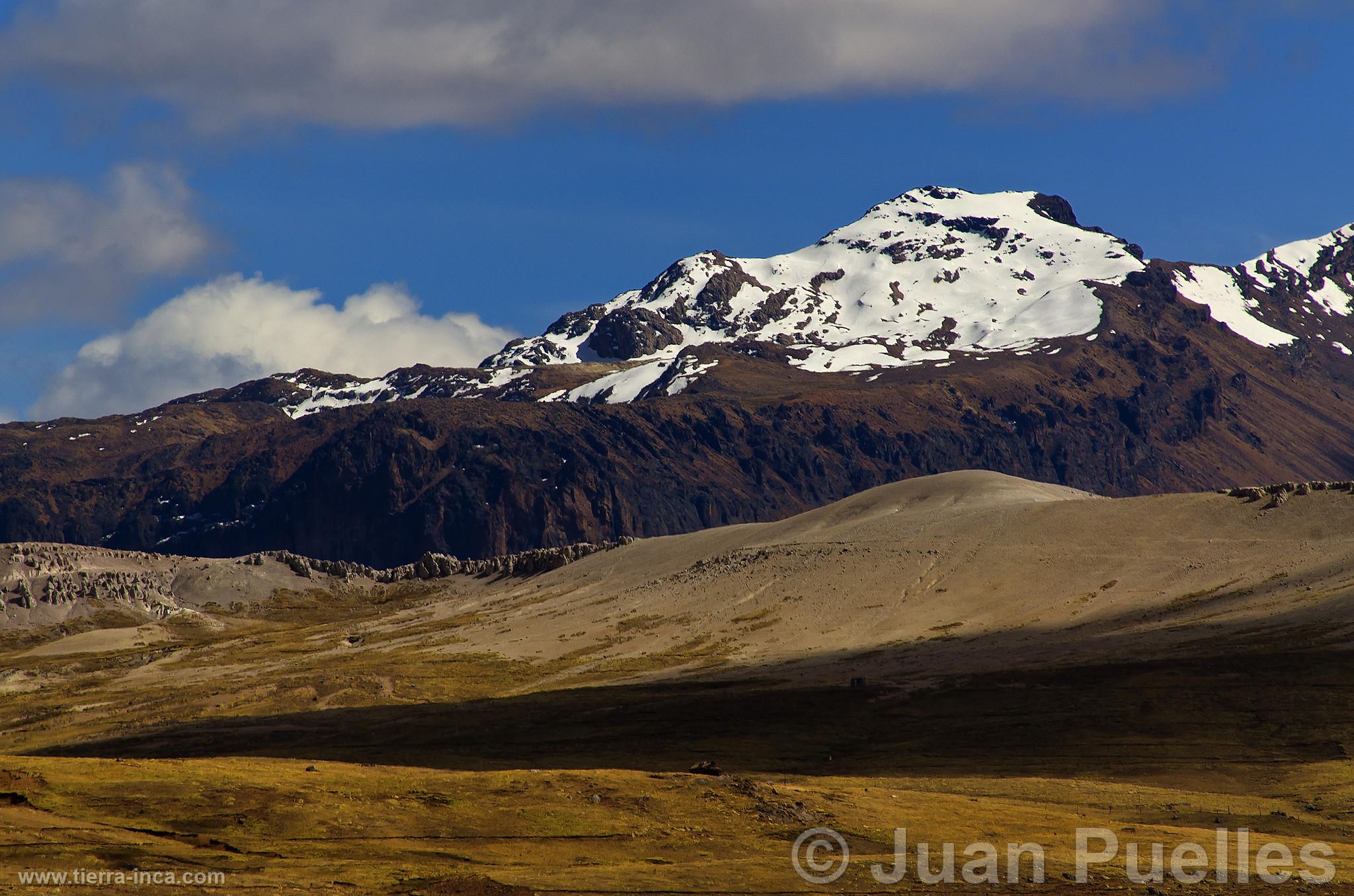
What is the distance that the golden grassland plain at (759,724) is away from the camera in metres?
53.5

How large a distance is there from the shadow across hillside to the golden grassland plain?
0.36 meters

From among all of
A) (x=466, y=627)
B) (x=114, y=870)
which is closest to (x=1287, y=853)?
(x=114, y=870)

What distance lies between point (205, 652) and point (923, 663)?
3894 inches

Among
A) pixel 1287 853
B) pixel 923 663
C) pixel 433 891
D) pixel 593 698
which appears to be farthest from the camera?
pixel 923 663

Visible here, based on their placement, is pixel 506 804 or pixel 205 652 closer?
pixel 506 804

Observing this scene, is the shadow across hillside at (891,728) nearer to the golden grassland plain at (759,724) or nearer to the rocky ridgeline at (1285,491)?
the golden grassland plain at (759,724)

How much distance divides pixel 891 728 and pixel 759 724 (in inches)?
346

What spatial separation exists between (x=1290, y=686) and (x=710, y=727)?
37.1 meters

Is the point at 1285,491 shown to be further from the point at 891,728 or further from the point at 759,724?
the point at 759,724

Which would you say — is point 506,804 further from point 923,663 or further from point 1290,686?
point 923,663

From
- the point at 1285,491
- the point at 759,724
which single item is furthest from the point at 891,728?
the point at 1285,491

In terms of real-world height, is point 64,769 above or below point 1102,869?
above

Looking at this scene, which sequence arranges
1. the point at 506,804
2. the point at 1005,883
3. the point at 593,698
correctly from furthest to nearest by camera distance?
1. the point at 593,698
2. the point at 506,804
3. the point at 1005,883

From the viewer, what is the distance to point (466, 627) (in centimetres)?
19488
